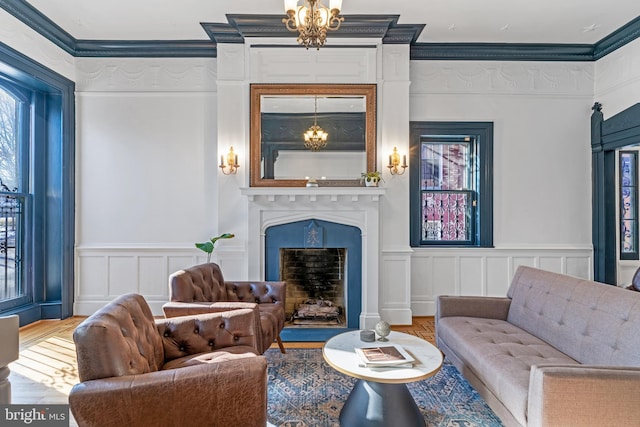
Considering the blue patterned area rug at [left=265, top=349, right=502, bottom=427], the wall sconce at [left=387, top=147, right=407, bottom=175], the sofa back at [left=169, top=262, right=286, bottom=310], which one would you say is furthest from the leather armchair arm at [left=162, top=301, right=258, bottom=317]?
the wall sconce at [left=387, top=147, right=407, bottom=175]

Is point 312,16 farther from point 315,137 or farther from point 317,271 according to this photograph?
point 317,271

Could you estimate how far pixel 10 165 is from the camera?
4.26 meters

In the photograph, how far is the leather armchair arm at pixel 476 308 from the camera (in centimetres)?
322

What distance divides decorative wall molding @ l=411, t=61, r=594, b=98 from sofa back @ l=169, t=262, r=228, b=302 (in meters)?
3.34

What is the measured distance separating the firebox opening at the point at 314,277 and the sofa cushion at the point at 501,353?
1464 mm

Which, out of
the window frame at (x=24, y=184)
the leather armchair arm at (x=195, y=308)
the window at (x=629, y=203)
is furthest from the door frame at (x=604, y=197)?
the window frame at (x=24, y=184)

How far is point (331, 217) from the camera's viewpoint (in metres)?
4.24

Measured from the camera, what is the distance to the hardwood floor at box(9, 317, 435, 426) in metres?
2.68

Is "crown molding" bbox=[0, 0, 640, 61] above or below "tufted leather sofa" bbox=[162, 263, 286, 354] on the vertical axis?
above

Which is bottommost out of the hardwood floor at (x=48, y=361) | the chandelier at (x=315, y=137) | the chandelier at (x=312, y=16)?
the hardwood floor at (x=48, y=361)

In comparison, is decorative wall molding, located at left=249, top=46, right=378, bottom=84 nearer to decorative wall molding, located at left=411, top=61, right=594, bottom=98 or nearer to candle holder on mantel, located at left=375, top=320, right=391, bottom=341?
decorative wall molding, located at left=411, top=61, right=594, bottom=98

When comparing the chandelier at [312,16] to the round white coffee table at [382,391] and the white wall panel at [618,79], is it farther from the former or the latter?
the white wall panel at [618,79]

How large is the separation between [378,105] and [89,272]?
4170 mm

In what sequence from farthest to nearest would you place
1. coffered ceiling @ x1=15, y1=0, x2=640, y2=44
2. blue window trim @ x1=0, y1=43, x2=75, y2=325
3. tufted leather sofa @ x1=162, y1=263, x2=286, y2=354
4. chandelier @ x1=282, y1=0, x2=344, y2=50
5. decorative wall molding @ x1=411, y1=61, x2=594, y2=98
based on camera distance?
decorative wall molding @ x1=411, y1=61, x2=594, y2=98 < blue window trim @ x1=0, y1=43, x2=75, y2=325 < coffered ceiling @ x1=15, y1=0, x2=640, y2=44 < tufted leather sofa @ x1=162, y1=263, x2=286, y2=354 < chandelier @ x1=282, y1=0, x2=344, y2=50
